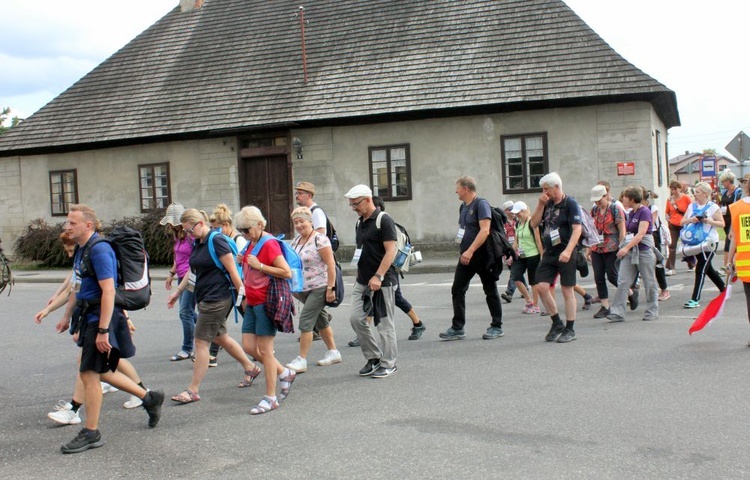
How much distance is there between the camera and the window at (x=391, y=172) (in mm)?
22062

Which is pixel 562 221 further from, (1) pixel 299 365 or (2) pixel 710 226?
(1) pixel 299 365

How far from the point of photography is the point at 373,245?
7.34 m

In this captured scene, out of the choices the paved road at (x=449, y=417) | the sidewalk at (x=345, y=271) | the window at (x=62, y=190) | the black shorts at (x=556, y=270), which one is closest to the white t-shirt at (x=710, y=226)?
the paved road at (x=449, y=417)

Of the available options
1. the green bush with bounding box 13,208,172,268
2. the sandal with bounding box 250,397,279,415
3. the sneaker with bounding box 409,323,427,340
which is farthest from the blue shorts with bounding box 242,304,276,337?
the green bush with bounding box 13,208,172,268

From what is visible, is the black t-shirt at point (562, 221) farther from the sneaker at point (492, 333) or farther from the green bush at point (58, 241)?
the green bush at point (58, 241)

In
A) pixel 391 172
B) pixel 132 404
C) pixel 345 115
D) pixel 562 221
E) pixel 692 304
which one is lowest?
pixel 132 404

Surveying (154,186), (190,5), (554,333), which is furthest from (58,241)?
(554,333)

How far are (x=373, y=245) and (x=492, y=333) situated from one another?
2332 mm

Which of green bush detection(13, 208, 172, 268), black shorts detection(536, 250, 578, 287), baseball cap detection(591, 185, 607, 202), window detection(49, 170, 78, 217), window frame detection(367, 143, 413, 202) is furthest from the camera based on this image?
window detection(49, 170, 78, 217)

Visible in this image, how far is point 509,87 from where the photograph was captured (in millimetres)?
20453

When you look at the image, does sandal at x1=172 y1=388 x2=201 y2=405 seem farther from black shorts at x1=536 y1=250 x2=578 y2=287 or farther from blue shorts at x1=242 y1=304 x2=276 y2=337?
black shorts at x1=536 y1=250 x2=578 y2=287

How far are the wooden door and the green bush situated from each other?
9.22 feet

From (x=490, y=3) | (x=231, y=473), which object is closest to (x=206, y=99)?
(x=490, y=3)

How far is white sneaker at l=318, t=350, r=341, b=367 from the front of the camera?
795 cm
